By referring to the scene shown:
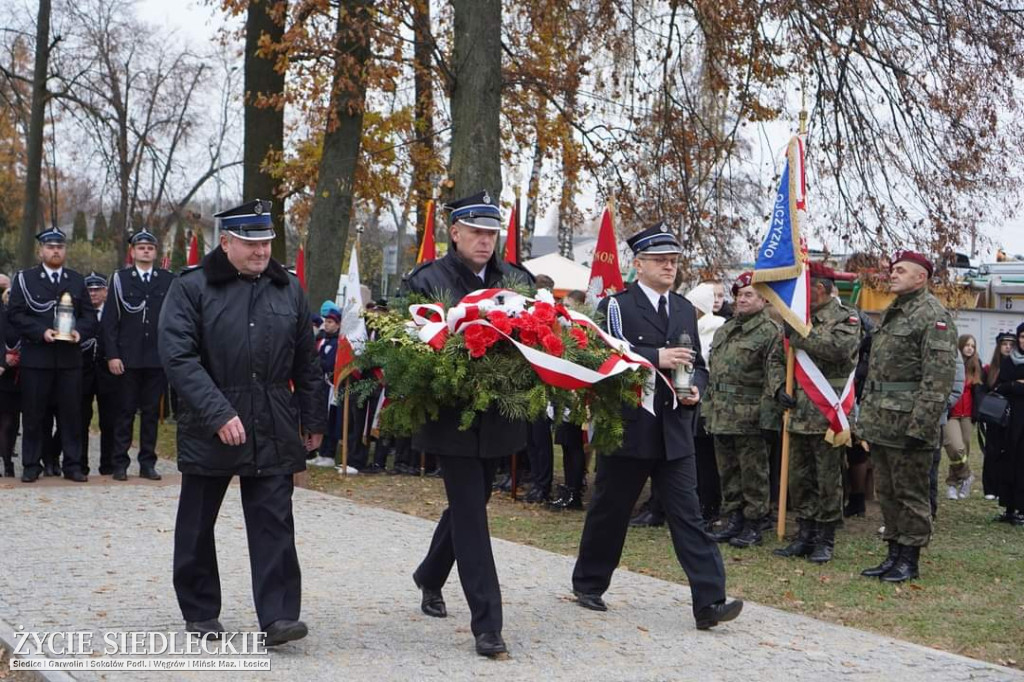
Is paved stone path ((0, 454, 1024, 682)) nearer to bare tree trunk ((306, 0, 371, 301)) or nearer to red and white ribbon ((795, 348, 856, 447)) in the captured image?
red and white ribbon ((795, 348, 856, 447))

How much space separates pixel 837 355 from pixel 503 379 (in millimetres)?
4413

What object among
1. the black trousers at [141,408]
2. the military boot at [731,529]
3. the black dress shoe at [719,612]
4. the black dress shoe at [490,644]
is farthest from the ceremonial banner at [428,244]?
the black dress shoe at [490,644]

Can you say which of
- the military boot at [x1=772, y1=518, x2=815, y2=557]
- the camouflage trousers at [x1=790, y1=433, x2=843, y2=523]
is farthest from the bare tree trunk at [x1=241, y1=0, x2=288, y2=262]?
the military boot at [x1=772, y1=518, x2=815, y2=557]

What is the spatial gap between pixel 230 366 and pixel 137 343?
6.83m

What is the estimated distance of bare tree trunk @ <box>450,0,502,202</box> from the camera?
13.8 metres

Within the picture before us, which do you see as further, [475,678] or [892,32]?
[892,32]

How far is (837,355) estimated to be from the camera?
381 inches

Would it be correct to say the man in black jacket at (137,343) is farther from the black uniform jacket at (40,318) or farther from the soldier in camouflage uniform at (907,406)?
the soldier in camouflage uniform at (907,406)

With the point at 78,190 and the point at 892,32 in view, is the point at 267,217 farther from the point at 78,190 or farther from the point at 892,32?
the point at 78,190

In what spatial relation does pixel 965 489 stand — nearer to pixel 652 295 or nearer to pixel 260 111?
pixel 652 295

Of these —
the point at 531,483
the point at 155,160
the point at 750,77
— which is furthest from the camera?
the point at 155,160

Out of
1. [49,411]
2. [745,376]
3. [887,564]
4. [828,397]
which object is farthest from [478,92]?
[887,564]

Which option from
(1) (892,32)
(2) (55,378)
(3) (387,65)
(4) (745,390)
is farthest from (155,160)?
(4) (745,390)

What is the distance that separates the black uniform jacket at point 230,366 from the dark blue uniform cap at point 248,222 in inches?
6.1
